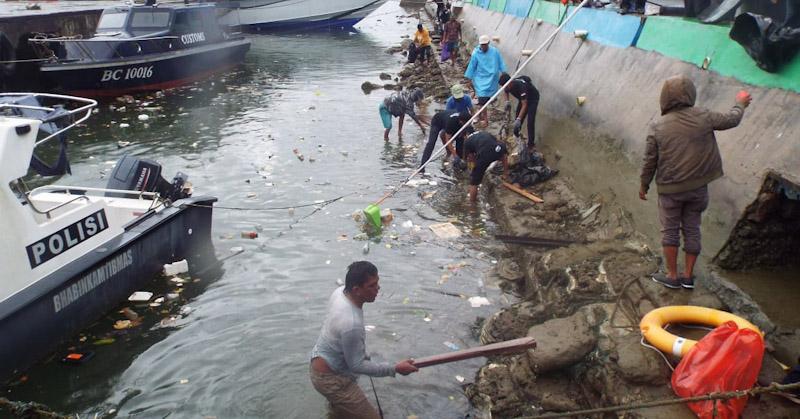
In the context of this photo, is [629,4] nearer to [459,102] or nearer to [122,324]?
[459,102]

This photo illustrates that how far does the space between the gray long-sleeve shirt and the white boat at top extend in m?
29.4

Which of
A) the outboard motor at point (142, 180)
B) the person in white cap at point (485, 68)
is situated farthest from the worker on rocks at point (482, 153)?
the outboard motor at point (142, 180)

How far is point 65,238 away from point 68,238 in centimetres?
A: 4

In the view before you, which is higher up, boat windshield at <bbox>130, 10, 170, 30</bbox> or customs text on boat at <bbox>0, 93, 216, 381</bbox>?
boat windshield at <bbox>130, 10, 170, 30</bbox>

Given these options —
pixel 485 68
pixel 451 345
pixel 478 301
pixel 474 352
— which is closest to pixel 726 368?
pixel 474 352

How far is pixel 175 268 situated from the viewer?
6938 millimetres

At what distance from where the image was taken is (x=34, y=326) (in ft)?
16.8

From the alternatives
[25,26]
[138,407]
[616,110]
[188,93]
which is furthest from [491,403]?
[25,26]

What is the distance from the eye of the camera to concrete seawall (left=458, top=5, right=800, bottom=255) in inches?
194

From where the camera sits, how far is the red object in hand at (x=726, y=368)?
3359 mm

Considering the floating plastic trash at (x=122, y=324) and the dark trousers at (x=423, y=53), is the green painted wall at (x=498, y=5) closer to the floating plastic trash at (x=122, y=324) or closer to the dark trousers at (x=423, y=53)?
the dark trousers at (x=423, y=53)

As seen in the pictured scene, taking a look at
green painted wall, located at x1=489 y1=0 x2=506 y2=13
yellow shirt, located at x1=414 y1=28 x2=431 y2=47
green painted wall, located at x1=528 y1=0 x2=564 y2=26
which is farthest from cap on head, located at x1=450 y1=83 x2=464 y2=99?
yellow shirt, located at x1=414 y1=28 x2=431 y2=47

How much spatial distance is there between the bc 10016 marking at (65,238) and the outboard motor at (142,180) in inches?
47.3

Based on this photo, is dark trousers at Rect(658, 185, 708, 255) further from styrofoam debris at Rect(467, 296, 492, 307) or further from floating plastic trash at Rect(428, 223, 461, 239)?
floating plastic trash at Rect(428, 223, 461, 239)
